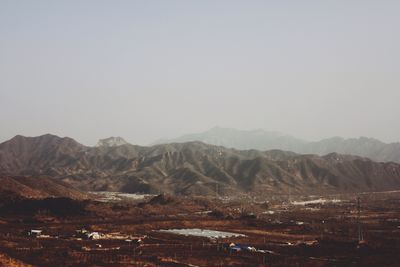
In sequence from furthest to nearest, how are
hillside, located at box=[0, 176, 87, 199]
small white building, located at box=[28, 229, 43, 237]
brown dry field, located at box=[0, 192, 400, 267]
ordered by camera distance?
hillside, located at box=[0, 176, 87, 199] → small white building, located at box=[28, 229, 43, 237] → brown dry field, located at box=[0, 192, 400, 267]

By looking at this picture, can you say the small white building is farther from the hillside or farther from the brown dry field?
the hillside

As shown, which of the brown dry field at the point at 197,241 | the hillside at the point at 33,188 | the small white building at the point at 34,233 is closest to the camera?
the brown dry field at the point at 197,241

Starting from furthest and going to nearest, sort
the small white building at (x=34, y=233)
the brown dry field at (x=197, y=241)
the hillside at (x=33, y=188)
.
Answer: the hillside at (x=33, y=188)
the small white building at (x=34, y=233)
the brown dry field at (x=197, y=241)

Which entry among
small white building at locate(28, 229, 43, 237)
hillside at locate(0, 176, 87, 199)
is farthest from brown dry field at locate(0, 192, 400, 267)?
hillside at locate(0, 176, 87, 199)

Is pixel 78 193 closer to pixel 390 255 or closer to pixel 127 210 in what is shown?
pixel 127 210

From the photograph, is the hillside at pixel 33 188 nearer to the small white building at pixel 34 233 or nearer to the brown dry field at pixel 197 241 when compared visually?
the brown dry field at pixel 197 241

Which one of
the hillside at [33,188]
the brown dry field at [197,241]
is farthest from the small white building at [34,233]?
the hillside at [33,188]

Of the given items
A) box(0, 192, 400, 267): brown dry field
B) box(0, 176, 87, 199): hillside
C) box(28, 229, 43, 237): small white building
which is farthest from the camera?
box(0, 176, 87, 199): hillside

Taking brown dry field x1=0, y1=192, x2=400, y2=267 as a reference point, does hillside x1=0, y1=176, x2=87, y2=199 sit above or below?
above

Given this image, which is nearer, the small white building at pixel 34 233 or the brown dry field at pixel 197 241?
the brown dry field at pixel 197 241

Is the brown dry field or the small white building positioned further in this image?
the small white building

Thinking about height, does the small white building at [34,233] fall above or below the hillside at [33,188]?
below
